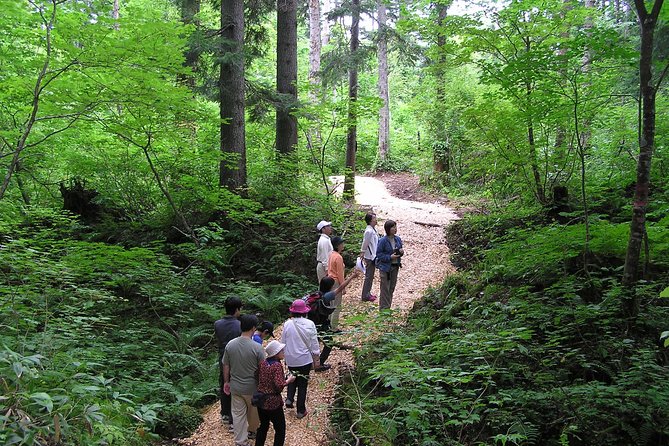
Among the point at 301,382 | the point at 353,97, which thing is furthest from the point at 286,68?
the point at 301,382

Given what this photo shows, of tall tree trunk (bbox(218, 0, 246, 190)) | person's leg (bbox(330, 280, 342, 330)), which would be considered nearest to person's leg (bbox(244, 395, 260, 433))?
person's leg (bbox(330, 280, 342, 330))

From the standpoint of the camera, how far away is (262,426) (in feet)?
→ 15.7

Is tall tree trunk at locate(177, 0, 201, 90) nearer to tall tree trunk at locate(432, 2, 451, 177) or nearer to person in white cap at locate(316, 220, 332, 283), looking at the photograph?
person in white cap at locate(316, 220, 332, 283)

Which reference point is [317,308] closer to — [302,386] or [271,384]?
[302,386]

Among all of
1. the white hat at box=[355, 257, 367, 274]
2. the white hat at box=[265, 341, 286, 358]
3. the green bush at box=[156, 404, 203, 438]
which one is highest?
the white hat at box=[355, 257, 367, 274]

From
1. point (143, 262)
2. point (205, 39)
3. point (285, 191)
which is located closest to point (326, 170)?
point (285, 191)

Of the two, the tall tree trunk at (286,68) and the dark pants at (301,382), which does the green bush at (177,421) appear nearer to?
the dark pants at (301,382)

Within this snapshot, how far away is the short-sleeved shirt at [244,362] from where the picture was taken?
15.8 feet

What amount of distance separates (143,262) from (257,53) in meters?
8.26

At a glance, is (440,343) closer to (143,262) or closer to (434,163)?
(143,262)

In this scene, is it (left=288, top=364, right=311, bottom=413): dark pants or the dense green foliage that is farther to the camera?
(left=288, top=364, right=311, bottom=413): dark pants

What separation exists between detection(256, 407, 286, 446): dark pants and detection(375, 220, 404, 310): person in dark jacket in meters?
3.25

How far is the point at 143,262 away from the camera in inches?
374

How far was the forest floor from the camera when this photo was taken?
550 centimetres
